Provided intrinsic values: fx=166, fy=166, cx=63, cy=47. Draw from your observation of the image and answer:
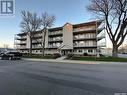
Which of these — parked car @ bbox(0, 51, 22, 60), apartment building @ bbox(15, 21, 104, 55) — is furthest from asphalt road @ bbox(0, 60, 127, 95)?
apartment building @ bbox(15, 21, 104, 55)

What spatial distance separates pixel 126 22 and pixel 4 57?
25673 millimetres

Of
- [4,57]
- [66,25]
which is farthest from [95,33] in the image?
[4,57]

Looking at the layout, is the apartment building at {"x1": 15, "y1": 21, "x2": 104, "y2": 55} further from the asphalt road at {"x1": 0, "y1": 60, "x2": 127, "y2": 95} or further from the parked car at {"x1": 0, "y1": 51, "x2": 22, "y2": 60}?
the asphalt road at {"x1": 0, "y1": 60, "x2": 127, "y2": 95}

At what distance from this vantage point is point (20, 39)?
75000 mm

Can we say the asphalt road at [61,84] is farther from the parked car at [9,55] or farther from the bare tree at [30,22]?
the bare tree at [30,22]

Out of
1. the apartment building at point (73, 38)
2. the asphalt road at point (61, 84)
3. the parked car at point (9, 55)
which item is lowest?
the asphalt road at point (61, 84)

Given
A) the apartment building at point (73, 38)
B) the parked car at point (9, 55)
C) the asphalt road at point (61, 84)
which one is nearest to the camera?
the asphalt road at point (61, 84)

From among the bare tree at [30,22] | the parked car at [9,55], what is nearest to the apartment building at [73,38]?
the bare tree at [30,22]

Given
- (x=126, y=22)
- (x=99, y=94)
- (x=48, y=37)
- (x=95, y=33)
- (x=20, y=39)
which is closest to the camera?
(x=99, y=94)

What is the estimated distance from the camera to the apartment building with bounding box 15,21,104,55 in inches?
1972

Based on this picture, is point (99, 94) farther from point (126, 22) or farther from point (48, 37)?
point (48, 37)

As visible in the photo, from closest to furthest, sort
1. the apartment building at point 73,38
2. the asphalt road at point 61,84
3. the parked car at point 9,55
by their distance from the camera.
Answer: the asphalt road at point 61,84 < the parked car at point 9,55 < the apartment building at point 73,38

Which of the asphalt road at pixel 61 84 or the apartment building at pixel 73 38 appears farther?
the apartment building at pixel 73 38

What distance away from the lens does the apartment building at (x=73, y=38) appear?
164ft
